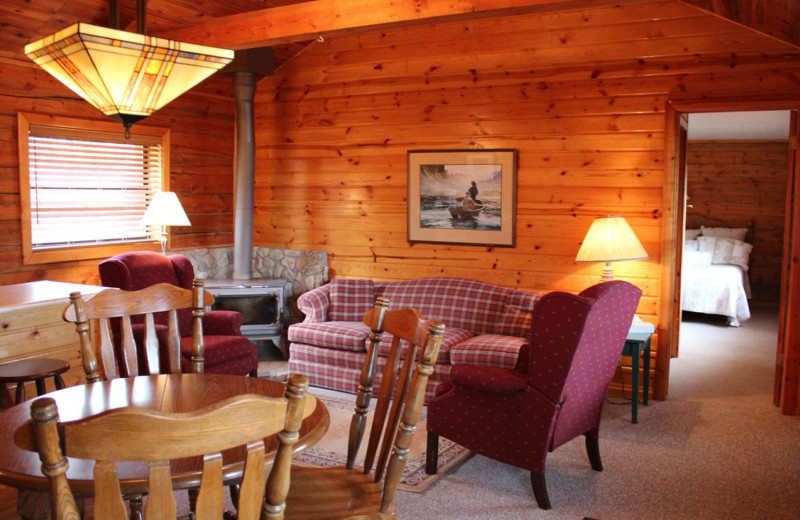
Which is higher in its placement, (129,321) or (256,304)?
(129,321)

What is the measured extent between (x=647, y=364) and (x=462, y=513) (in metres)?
2.18

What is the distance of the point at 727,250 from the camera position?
8.80 metres

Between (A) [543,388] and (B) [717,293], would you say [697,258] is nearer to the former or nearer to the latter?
(B) [717,293]

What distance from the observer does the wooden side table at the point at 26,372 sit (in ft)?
10.3

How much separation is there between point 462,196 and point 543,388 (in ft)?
8.87

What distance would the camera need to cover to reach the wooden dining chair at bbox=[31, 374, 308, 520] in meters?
1.34

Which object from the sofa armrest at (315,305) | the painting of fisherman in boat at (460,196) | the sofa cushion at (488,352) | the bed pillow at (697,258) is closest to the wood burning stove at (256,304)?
the sofa armrest at (315,305)

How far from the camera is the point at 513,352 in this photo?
15.3 feet

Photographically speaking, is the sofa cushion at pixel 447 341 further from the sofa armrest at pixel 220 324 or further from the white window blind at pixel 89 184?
the white window blind at pixel 89 184

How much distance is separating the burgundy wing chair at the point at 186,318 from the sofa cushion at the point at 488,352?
1.45 m

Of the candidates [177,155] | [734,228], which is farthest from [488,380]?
[734,228]

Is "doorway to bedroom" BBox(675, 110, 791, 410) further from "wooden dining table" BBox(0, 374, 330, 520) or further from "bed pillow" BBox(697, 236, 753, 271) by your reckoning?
"wooden dining table" BBox(0, 374, 330, 520)

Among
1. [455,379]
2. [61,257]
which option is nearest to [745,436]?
[455,379]

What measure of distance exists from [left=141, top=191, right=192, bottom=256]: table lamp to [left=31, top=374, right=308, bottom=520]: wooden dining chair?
4.14 m
